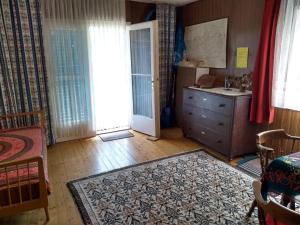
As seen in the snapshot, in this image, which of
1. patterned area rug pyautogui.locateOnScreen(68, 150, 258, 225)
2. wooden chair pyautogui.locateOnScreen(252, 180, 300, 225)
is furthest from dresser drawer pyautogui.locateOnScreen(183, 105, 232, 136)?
wooden chair pyautogui.locateOnScreen(252, 180, 300, 225)

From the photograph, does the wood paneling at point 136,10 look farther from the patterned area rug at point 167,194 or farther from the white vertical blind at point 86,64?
the patterned area rug at point 167,194

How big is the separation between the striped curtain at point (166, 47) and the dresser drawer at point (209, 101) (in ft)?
2.56

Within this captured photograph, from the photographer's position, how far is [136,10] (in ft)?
13.3

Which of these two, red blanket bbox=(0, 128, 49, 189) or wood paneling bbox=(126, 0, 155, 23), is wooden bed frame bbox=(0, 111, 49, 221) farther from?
wood paneling bbox=(126, 0, 155, 23)

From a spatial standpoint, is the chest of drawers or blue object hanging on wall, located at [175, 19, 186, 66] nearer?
the chest of drawers

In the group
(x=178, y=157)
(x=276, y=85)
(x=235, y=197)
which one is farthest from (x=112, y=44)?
(x=235, y=197)

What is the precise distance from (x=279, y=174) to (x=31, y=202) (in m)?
1.81

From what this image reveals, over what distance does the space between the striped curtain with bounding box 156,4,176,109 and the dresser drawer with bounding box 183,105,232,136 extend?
2.53 feet

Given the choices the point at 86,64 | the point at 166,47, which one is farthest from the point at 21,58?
the point at 166,47

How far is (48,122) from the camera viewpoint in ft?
11.6

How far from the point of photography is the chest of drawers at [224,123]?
2.90m

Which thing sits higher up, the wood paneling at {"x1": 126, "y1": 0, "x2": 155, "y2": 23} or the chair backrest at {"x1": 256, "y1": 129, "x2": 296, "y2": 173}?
the wood paneling at {"x1": 126, "y1": 0, "x2": 155, "y2": 23}

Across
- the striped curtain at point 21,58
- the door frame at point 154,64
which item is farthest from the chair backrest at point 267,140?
the striped curtain at point 21,58

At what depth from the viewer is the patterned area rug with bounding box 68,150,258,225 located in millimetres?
1995
